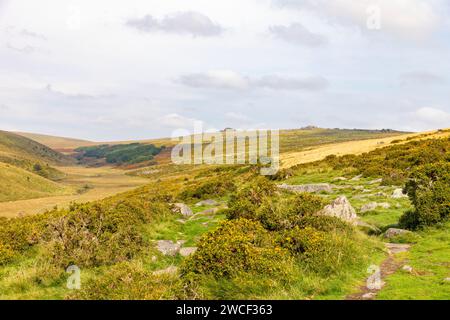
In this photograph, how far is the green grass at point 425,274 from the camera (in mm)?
9984

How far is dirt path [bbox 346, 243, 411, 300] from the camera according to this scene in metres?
10.3

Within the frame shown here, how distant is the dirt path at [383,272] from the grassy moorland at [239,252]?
0.66ft

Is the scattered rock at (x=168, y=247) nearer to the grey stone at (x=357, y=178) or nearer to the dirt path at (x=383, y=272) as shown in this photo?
the dirt path at (x=383, y=272)

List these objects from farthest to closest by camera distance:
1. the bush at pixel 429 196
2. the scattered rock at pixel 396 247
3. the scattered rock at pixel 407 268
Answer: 1. the bush at pixel 429 196
2. the scattered rock at pixel 396 247
3. the scattered rock at pixel 407 268

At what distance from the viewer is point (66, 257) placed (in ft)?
45.0

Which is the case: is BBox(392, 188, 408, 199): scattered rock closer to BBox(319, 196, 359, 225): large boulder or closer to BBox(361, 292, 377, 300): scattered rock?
Result: BBox(319, 196, 359, 225): large boulder

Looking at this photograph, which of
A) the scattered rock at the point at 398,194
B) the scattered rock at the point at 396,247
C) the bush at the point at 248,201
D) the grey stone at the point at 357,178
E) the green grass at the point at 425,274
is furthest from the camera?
the grey stone at the point at 357,178

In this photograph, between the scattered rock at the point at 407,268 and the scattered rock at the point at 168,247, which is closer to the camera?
the scattered rock at the point at 407,268

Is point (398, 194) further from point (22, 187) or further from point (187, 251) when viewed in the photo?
point (22, 187)

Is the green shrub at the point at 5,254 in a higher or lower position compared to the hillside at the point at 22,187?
higher

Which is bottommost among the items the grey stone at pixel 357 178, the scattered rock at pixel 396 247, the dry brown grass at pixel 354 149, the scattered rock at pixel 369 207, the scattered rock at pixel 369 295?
the scattered rock at pixel 369 295

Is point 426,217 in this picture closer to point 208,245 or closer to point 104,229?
point 208,245

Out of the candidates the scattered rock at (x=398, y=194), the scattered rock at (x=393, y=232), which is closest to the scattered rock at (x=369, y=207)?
the scattered rock at (x=398, y=194)
